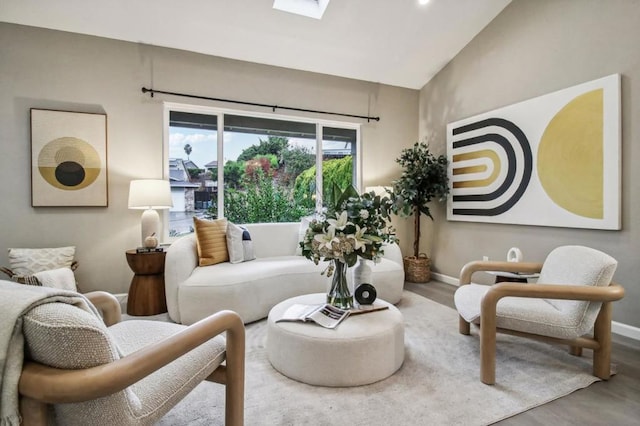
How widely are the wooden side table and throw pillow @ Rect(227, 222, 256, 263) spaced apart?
640 millimetres

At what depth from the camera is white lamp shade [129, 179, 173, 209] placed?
10.0ft

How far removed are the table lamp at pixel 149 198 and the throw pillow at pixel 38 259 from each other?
0.71 m

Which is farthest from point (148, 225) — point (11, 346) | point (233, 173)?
point (11, 346)

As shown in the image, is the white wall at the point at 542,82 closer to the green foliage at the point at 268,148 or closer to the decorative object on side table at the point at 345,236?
the decorative object on side table at the point at 345,236

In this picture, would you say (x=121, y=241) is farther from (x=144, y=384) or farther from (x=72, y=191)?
(x=144, y=384)

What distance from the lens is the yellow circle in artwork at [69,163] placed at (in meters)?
3.09

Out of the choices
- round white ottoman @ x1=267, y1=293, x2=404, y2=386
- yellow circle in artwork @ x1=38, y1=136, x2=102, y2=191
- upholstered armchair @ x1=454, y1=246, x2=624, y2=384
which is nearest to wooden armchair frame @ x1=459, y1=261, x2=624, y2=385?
upholstered armchair @ x1=454, y1=246, x2=624, y2=384

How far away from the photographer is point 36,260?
2867 millimetres

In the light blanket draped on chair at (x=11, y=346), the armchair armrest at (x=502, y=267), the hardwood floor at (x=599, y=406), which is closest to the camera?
the light blanket draped on chair at (x=11, y=346)

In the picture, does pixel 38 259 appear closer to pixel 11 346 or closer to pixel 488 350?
pixel 11 346

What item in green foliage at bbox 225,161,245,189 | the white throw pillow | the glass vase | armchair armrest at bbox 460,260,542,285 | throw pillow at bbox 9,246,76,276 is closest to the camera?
the glass vase

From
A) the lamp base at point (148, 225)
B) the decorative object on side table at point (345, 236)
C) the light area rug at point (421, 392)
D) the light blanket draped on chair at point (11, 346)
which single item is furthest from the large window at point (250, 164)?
the light blanket draped on chair at point (11, 346)

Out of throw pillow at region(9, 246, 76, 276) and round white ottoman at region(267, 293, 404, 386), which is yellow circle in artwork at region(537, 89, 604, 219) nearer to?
round white ottoman at region(267, 293, 404, 386)

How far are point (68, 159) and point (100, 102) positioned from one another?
671mm
